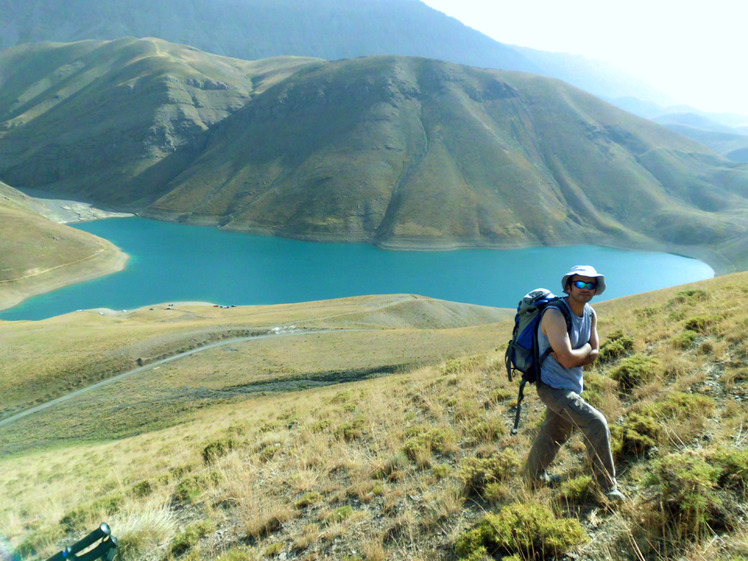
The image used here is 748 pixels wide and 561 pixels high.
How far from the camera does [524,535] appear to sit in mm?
3904

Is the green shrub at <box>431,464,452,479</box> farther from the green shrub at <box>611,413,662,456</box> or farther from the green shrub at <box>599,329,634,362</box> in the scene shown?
the green shrub at <box>599,329,634,362</box>

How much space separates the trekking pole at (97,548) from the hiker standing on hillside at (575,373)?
5500mm

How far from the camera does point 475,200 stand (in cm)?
11806

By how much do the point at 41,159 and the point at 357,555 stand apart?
8464 inches

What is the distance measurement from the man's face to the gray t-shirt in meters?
0.15

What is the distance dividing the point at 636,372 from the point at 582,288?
3.64 m

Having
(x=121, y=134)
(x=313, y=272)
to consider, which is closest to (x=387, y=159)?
(x=313, y=272)

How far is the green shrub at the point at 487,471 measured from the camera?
17.5 ft

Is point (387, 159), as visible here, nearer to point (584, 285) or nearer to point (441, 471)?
point (441, 471)

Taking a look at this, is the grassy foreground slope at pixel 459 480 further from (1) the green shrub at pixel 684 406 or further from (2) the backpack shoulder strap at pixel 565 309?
(2) the backpack shoulder strap at pixel 565 309

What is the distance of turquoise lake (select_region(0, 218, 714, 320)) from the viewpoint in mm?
68938

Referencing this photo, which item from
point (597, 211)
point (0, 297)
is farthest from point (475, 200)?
point (0, 297)

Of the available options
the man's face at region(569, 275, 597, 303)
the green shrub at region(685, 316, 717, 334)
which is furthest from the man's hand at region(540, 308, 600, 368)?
the green shrub at region(685, 316, 717, 334)

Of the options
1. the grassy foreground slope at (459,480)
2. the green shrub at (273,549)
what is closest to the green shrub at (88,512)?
the grassy foreground slope at (459,480)
